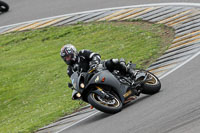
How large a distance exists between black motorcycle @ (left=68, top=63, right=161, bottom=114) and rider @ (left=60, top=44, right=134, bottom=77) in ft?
0.37

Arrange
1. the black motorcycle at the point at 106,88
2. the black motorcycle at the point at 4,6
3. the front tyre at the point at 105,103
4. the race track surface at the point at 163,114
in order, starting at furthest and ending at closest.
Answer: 1. the black motorcycle at the point at 4,6
2. the black motorcycle at the point at 106,88
3. the front tyre at the point at 105,103
4. the race track surface at the point at 163,114

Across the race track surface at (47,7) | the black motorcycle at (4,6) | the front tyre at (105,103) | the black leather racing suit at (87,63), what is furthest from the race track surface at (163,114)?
the black motorcycle at (4,6)

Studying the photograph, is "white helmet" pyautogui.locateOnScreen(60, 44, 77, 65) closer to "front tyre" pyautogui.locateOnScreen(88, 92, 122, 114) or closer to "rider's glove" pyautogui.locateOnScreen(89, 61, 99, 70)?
"rider's glove" pyautogui.locateOnScreen(89, 61, 99, 70)

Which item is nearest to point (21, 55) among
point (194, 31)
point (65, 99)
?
point (65, 99)

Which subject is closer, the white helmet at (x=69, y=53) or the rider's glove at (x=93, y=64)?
the rider's glove at (x=93, y=64)

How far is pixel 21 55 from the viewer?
56.5 ft

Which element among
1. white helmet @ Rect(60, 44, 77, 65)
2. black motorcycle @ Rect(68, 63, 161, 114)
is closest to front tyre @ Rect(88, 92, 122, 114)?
black motorcycle @ Rect(68, 63, 161, 114)

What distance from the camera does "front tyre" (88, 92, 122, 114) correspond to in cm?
866

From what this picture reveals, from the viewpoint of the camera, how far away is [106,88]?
909 centimetres

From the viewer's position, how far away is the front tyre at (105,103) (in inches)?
341

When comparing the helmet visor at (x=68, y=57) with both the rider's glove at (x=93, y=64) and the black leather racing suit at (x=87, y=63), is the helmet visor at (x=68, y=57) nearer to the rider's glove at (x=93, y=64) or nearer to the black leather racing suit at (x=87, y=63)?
the black leather racing suit at (x=87, y=63)

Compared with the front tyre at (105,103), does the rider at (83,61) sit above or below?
above

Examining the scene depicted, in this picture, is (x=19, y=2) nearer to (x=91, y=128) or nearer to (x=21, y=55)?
(x=21, y=55)

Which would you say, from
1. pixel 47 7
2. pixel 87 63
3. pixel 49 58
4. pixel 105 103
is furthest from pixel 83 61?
pixel 47 7
